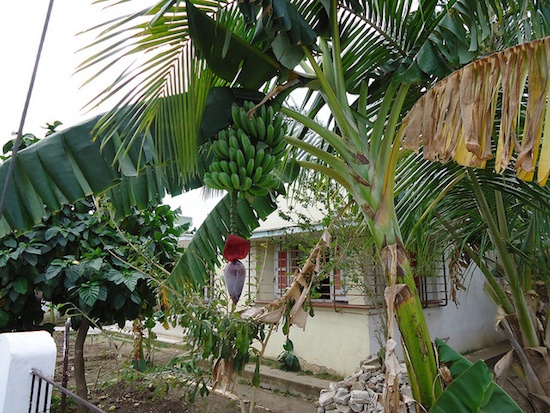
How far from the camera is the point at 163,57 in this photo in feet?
6.92

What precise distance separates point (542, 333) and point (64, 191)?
10.6ft

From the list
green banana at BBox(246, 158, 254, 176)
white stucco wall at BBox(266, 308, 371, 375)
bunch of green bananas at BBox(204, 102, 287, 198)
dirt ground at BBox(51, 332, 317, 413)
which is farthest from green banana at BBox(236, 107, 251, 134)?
white stucco wall at BBox(266, 308, 371, 375)

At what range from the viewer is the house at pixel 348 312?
5.30m

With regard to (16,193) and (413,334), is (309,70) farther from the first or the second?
(16,193)

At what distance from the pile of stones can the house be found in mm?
450

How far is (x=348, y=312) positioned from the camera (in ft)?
19.7

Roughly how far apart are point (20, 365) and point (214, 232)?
1.50 m

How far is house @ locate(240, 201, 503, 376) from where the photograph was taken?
530 cm

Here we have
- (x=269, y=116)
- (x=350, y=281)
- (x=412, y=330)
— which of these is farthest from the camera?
(x=350, y=281)

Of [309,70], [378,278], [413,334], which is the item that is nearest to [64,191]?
[309,70]

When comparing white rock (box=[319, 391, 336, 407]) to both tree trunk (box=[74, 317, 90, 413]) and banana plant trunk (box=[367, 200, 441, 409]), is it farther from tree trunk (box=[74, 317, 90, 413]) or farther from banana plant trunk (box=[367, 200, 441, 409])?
banana plant trunk (box=[367, 200, 441, 409])


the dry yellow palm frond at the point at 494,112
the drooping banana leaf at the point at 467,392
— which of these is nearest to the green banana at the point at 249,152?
the dry yellow palm frond at the point at 494,112

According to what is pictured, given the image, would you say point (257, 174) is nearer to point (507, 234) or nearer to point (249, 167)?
point (249, 167)

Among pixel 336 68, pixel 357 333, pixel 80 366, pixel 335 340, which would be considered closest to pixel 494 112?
pixel 336 68
